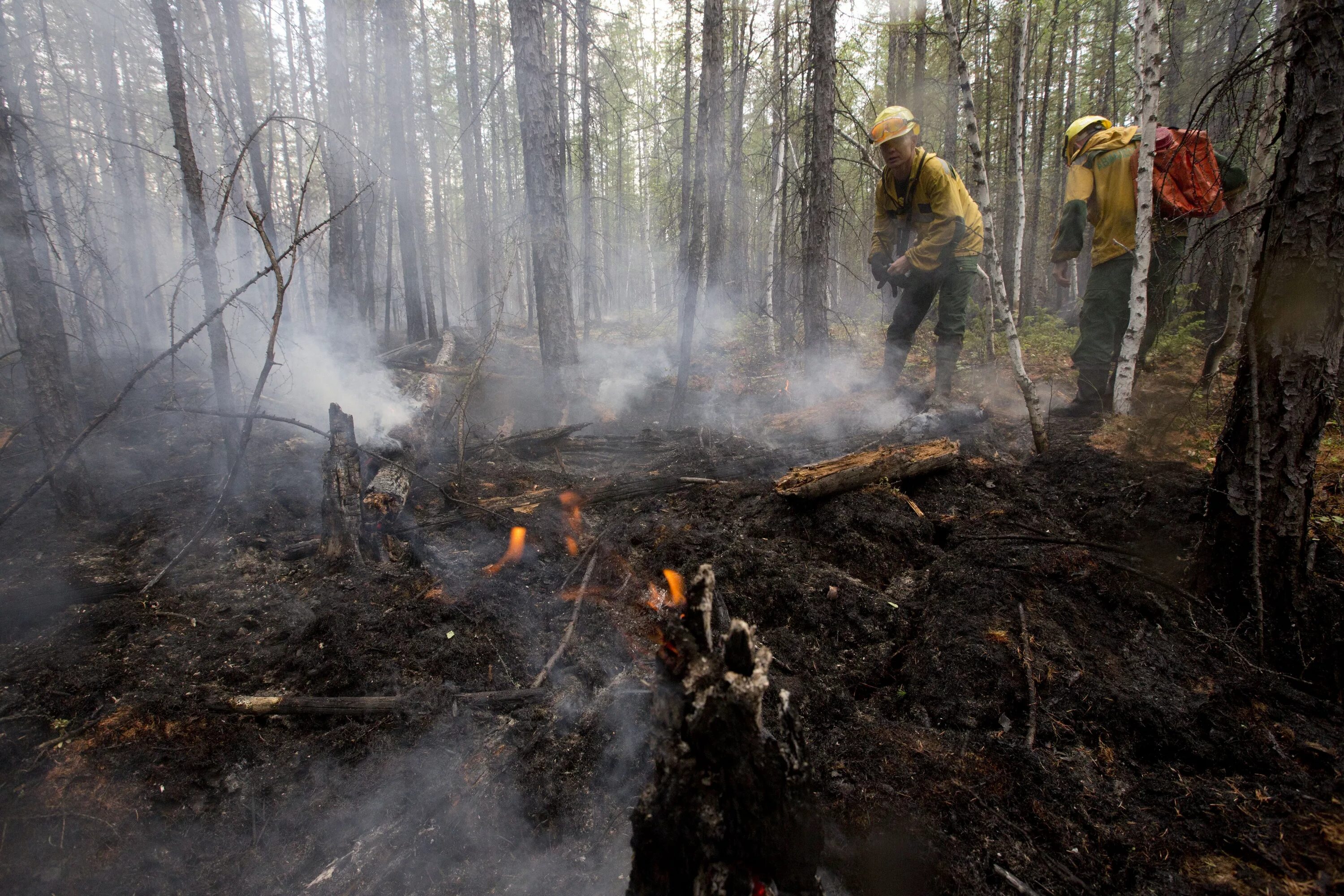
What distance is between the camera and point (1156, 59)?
4.86m

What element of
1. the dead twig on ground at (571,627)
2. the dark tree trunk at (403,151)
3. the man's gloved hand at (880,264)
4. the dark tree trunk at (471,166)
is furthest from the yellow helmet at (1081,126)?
the dark tree trunk at (471,166)

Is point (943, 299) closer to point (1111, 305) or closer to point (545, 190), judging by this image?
point (1111, 305)

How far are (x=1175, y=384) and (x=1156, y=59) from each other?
320 centimetres

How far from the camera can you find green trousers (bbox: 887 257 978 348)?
5.86 m

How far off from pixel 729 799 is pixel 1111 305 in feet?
19.4

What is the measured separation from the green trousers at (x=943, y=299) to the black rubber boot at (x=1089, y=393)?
1229 mm

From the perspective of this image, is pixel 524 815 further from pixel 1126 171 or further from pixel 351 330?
pixel 351 330

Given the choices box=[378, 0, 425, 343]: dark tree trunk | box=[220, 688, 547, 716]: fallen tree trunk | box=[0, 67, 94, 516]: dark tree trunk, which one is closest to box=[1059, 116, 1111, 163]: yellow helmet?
box=[220, 688, 547, 716]: fallen tree trunk

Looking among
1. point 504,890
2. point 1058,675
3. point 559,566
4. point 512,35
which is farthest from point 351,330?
point 1058,675

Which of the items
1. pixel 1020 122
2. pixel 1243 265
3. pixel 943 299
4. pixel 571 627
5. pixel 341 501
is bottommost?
pixel 571 627

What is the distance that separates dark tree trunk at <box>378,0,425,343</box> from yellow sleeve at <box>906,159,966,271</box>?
432 inches

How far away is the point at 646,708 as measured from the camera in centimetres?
274

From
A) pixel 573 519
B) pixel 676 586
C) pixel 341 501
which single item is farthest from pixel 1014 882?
pixel 341 501

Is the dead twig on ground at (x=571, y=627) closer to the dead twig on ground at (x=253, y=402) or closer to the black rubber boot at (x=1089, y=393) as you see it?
the dead twig on ground at (x=253, y=402)
